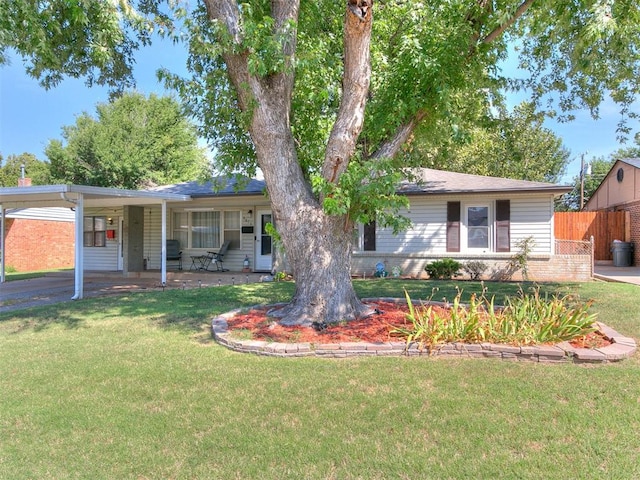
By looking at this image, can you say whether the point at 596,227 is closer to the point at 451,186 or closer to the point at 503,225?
the point at 503,225

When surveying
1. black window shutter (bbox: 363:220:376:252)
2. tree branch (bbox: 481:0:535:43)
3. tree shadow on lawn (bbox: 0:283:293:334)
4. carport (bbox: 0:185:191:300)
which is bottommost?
tree shadow on lawn (bbox: 0:283:293:334)

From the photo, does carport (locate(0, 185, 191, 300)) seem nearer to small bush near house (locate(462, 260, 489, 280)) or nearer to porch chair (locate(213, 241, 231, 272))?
porch chair (locate(213, 241, 231, 272))

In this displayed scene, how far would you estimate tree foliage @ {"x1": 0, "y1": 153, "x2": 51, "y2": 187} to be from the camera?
32006mm

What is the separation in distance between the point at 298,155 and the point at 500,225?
8.36m

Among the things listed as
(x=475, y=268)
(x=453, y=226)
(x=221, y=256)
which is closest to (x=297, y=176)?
(x=475, y=268)

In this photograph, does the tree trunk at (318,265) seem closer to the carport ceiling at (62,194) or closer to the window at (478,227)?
the carport ceiling at (62,194)

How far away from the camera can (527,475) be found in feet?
8.81

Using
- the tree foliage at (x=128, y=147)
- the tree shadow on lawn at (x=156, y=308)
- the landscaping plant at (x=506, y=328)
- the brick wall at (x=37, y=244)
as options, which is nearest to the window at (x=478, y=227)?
the tree shadow on lawn at (x=156, y=308)

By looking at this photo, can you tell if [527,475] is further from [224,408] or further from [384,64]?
[384,64]

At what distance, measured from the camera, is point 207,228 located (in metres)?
16.1

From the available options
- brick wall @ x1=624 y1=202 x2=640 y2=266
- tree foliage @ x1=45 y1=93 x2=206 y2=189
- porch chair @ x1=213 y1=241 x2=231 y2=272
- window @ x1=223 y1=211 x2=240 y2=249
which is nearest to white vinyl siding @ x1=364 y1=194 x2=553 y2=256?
window @ x1=223 y1=211 x2=240 y2=249

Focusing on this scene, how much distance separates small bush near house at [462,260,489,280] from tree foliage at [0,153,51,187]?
2941cm

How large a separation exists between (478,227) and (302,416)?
1120cm

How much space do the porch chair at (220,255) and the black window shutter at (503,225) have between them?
896 cm
